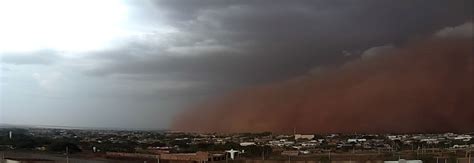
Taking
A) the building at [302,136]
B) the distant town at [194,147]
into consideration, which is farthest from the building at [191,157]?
the building at [302,136]

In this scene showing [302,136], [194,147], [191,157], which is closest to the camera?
[191,157]

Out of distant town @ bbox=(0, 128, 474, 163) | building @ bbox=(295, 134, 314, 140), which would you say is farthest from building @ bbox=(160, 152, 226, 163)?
building @ bbox=(295, 134, 314, 140)

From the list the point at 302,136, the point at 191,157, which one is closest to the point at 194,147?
the point at 191,157

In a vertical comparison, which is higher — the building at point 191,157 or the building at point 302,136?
the building at point 302,136

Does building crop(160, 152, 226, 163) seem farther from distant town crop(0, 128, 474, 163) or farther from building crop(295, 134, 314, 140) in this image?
building crop(295, 134, 314, 140)

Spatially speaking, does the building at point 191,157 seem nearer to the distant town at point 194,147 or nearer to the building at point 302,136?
the distant town at point 194,147

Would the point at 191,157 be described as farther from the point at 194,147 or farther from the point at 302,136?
the point at 302,136

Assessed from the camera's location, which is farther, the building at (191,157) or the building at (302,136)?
the building at (302,136)

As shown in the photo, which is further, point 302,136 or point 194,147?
point 302,136

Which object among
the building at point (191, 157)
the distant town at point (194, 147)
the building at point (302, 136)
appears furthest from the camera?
the building at point (302, 136)
